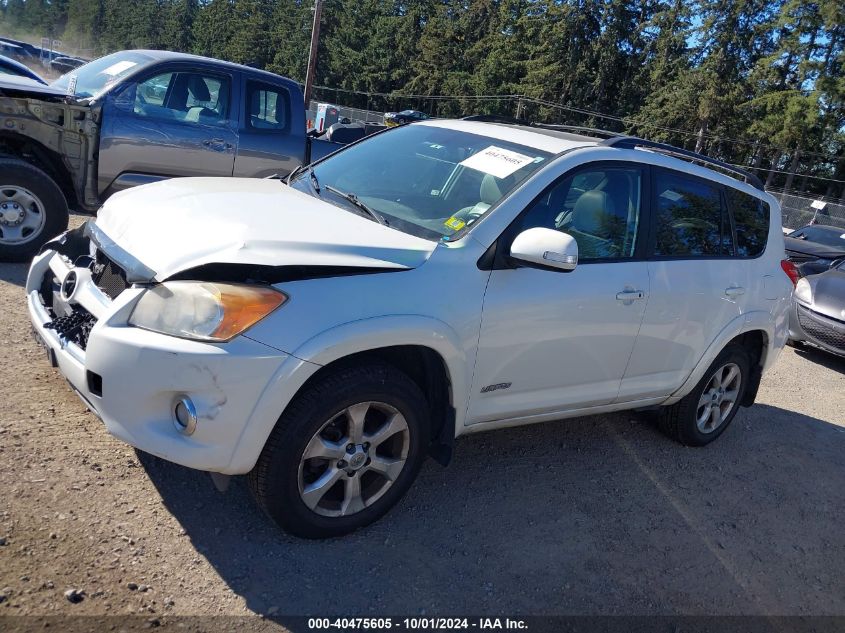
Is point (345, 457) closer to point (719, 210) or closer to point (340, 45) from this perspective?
point (719, 210)

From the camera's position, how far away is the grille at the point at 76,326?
304 cm

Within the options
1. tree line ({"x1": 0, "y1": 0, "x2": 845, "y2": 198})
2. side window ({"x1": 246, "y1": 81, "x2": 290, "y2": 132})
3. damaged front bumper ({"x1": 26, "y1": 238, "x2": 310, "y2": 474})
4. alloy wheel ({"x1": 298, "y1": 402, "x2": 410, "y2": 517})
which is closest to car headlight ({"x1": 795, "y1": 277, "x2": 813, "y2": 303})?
side window ({"x1": 246, "y1": 81, "x2": 290, "y2": 132})

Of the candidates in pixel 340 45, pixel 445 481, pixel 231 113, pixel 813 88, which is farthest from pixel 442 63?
pixel 445 481

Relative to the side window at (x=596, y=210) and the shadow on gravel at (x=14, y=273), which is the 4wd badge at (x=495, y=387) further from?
the shadow on gravel at (x=14, y=273)

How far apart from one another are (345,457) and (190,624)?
0.84 meters

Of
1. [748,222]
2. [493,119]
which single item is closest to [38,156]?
[493,119]

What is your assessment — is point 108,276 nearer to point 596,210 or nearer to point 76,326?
point 76,326

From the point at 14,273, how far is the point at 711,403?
527cm

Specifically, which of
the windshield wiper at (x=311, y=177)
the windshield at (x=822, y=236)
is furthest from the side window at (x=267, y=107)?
the windshield at (x=822, y=236)

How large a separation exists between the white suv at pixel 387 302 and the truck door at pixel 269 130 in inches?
128

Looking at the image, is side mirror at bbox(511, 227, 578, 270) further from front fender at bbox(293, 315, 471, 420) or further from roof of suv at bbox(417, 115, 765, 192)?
roof of suv at bbox(417, 115, 765, 192)

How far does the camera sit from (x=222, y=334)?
269 centimetres

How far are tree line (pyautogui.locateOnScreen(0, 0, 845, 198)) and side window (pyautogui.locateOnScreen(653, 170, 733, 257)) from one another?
39.2 metres

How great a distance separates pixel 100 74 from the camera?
6.96m
